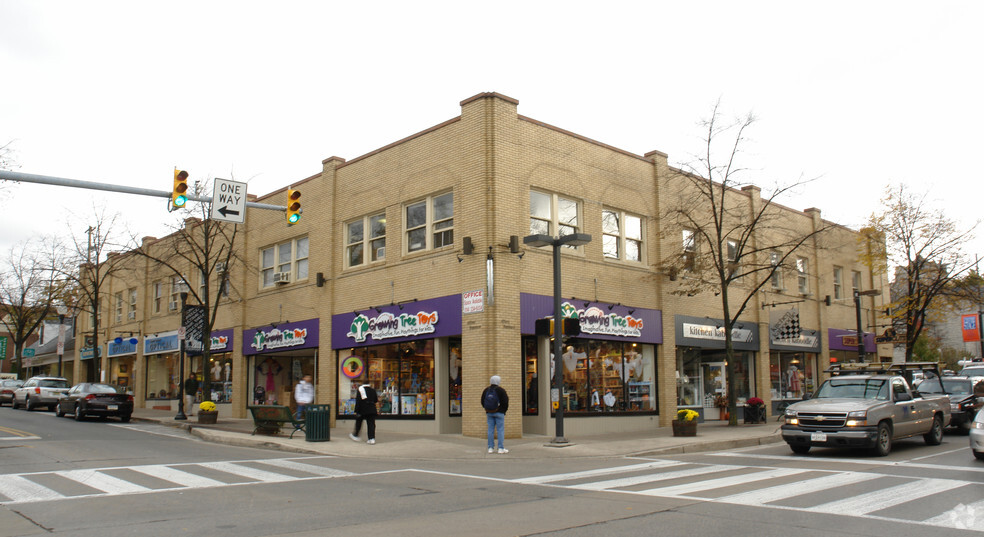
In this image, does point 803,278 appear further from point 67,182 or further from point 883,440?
point 67,182

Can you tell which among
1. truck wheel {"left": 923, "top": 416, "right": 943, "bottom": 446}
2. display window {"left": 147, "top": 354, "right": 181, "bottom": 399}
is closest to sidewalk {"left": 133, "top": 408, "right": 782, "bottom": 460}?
truck wheel {"left": 923, "top": 416, "right": 943, "bottom": 446}

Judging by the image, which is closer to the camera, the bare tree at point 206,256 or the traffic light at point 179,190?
the traffic light at point 179,190

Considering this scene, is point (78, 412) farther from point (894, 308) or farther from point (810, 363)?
point (894, 308)

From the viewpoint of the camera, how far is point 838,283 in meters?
34.7

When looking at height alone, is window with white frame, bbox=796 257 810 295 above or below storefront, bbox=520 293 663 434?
above

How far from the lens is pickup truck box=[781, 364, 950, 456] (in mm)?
14820

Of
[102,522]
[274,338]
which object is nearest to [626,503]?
[102,522]

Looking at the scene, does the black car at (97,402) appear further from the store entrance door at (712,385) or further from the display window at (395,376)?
the store entrance door at (712,385)

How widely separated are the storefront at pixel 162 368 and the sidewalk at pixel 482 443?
532 inches

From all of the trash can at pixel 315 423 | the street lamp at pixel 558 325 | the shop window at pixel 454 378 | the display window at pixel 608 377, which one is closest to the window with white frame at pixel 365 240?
the shop window at pixel 454 378

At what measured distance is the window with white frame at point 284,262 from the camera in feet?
88.0

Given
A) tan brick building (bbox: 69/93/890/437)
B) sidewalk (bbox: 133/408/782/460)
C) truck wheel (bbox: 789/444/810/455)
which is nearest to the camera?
truck wheel (bbox: 789/444/810/455)

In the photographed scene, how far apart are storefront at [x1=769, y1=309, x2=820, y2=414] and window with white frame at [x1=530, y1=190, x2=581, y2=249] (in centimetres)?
1167

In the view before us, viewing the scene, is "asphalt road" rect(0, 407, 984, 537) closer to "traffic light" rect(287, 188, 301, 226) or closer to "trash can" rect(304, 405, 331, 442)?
"trash can" rect(304, 405, 331, 442)
